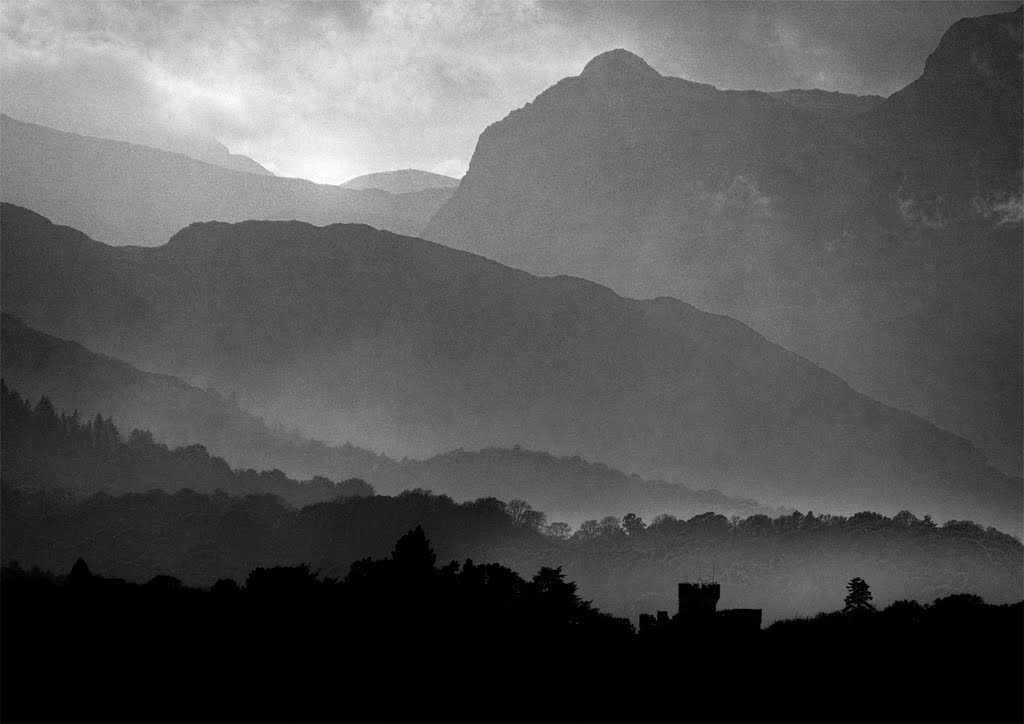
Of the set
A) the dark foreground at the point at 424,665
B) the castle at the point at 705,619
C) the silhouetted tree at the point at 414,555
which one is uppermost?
the silhouetted tree at the point at 414,555

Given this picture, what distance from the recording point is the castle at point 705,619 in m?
127

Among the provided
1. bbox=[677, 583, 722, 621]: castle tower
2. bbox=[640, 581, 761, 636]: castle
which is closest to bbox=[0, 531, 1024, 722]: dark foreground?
bbox=[640, 581, 761, 636]: castle

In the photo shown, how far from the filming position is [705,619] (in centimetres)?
13062

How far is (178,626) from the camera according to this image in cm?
11800

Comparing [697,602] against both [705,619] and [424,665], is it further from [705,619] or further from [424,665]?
[424,665]

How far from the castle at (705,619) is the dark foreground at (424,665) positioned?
1.58 metres

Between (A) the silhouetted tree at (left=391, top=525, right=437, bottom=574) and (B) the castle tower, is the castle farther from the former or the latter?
(A) the silhouetted tree at (left=391, top=525, right=437, bottom=574)

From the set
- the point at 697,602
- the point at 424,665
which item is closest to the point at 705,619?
the point at 697,602

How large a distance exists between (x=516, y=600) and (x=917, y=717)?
7161 cm

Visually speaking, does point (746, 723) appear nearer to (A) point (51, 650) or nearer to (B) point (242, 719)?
(B) point (242, 719)

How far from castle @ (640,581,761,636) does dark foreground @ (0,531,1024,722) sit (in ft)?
5.17

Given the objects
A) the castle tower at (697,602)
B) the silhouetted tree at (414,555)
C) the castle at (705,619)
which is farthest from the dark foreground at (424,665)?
the silhouetted tree at (414,555)

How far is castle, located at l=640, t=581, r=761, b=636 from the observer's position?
12725 centimetres

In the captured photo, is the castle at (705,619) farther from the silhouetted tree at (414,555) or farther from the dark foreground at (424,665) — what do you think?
the silhouetted tree at (414,555)
